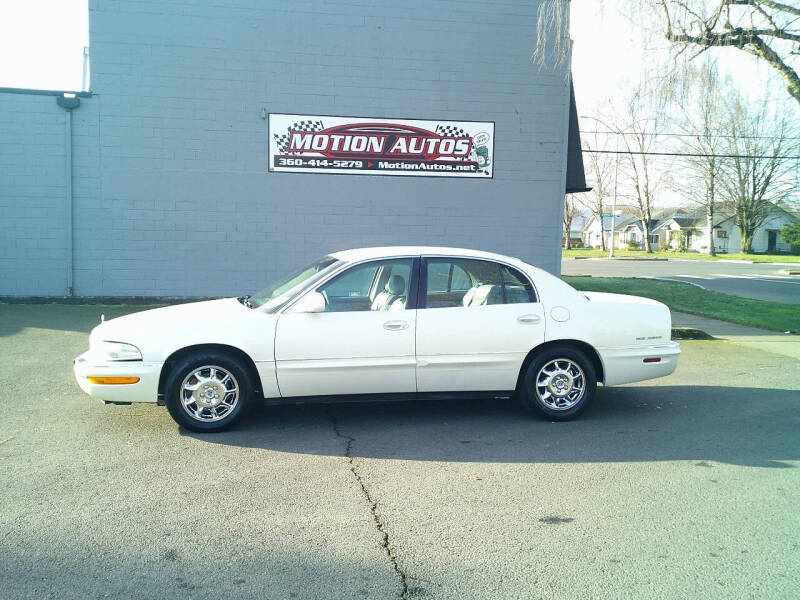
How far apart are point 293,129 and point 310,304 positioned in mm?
9210

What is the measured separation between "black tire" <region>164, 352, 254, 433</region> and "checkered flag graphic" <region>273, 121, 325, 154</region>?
9.21 m

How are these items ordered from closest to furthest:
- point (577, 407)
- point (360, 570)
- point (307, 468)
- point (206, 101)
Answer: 1. point (360, 570)
2. point (307, 468)
3. point (577, 407)
4. point (206, 101)

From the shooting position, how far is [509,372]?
19.9 ft

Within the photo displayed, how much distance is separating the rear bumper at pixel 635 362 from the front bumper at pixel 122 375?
13.0ft

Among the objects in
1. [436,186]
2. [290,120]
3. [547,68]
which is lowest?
[436,186]

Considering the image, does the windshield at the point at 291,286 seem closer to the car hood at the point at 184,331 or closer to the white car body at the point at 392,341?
the white car body at the point at 392,341

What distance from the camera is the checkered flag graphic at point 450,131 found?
14.4 m

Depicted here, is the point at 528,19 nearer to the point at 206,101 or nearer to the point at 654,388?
the point at 206,101

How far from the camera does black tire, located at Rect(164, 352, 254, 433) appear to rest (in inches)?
218

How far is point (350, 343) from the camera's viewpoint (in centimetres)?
574

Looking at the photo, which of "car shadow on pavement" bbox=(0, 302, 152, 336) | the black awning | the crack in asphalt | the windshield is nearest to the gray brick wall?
"car shadow on pavement" bbox=(0, 302, 152, 336)

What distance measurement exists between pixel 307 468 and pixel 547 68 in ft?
39.9

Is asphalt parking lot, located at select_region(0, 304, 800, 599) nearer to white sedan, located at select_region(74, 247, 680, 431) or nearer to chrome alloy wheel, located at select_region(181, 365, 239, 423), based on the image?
chrome alloy wheel, located at select_region(181, 365, 239, 423)

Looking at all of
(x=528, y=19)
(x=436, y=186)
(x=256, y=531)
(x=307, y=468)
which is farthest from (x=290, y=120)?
(x=256, y=531)
